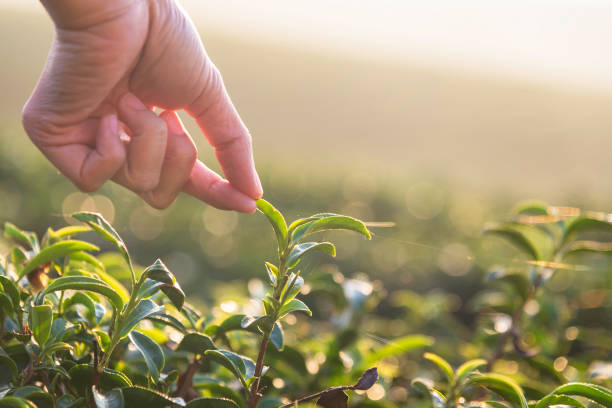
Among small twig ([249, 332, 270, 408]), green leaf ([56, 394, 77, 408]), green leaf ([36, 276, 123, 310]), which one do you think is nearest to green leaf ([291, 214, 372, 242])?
small twig ([249, 332, 270, 408])

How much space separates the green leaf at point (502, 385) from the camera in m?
0.78

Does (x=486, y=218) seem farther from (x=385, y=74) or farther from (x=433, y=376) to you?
(x=385, y=74)

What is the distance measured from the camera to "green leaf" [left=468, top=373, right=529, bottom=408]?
2.57 feet

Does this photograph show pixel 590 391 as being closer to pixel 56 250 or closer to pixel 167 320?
pixel 167 320

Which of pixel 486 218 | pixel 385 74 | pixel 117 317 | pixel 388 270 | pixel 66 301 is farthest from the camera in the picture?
pixel 385 74

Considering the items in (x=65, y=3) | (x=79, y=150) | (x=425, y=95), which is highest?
(x=65, y=3)

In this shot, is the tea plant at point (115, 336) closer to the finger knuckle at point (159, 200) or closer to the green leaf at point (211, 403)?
the green leaf at point (211, 403)

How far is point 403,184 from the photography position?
16.0 ft

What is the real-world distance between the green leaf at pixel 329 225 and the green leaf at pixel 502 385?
302 millimetres

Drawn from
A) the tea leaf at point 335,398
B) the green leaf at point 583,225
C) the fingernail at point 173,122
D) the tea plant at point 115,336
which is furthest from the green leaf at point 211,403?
the green leaf at point 583,225

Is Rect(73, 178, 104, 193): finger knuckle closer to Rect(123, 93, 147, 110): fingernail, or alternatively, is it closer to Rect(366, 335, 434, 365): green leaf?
Rect(123, 93, 147, 110): fingernail

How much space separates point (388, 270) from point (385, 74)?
17.7m

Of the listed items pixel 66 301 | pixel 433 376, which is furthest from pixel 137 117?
pixel 433 376

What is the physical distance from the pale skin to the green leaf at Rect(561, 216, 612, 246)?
646 mm
